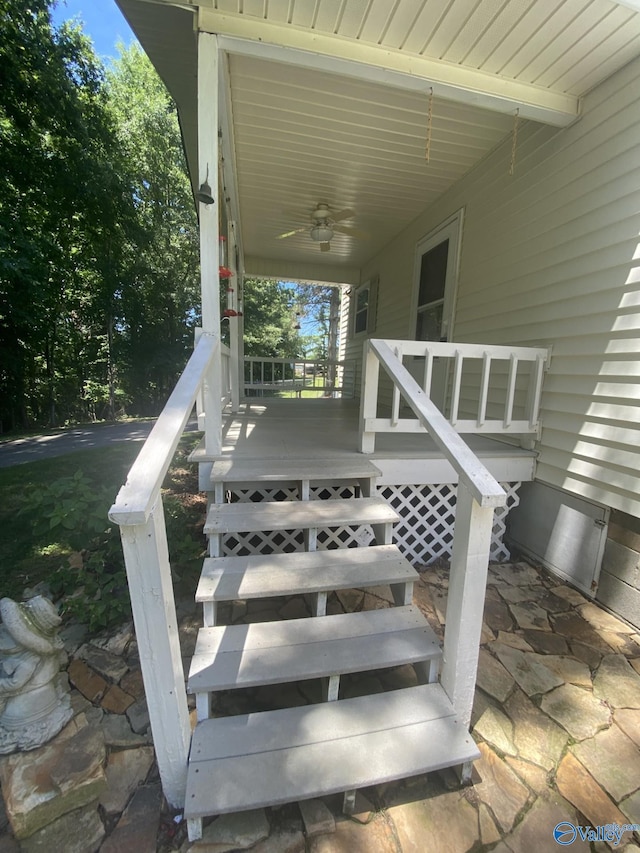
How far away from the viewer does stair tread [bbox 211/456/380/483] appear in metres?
2.21

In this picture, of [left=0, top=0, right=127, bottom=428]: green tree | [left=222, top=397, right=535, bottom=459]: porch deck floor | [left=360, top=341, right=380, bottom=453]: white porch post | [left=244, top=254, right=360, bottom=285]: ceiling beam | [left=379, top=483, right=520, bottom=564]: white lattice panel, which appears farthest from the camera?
[left=244, top=254, right=360, bottom=285]: ceiling beam

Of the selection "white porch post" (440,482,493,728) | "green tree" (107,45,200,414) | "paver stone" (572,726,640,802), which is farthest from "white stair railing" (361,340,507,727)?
"green tree" (107,45,200,414)

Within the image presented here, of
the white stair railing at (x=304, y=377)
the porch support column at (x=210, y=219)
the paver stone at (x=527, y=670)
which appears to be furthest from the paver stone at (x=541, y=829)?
the white stair railing at (x=304, y=377)

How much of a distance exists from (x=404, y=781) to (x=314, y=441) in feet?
7.02

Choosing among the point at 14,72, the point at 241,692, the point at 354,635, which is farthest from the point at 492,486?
the point at 14,72

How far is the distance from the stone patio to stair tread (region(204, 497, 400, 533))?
642 mm

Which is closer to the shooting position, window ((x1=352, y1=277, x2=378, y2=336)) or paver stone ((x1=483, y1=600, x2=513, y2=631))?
paver stone ((x1=483, y1=600, x2=513, y2=631))

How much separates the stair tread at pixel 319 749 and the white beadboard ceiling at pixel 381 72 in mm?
3390

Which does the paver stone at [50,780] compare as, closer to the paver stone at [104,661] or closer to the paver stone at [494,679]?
the paver stone at [104,661]

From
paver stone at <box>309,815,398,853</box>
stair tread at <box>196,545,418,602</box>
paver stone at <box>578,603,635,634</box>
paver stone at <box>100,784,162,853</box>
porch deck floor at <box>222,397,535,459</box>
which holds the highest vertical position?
porch deck floor at <box>222,397,535,459</box>

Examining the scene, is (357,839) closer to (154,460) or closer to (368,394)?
(154,460)

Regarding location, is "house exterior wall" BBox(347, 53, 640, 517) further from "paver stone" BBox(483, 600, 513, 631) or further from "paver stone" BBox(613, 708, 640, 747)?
"paver stone" BBox(613, 708, 640, 747)

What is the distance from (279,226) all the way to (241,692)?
5.63m

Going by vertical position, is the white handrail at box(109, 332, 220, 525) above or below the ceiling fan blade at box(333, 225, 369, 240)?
below
